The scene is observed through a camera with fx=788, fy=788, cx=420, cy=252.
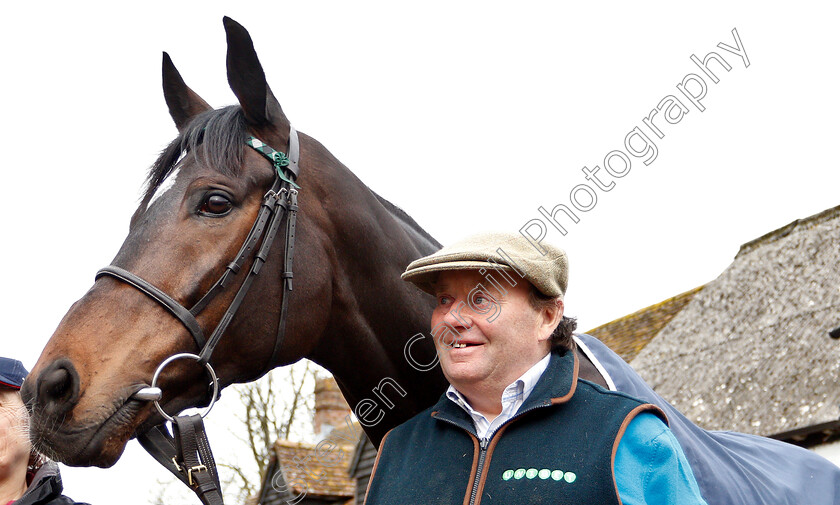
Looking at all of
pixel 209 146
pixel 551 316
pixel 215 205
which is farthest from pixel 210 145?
pixel 551 316

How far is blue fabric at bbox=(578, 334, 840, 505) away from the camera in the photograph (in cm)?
282

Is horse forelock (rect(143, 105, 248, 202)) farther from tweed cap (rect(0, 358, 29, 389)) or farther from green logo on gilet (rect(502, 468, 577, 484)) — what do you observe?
green logo on gilet (rect(502, 468, 577, 484))

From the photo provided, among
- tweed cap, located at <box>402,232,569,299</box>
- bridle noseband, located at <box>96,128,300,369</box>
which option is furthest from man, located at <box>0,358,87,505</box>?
tweed cap, located at <box>402,232,569,299</box>

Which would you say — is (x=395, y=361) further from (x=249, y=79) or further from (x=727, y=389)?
(x=727, y=389)

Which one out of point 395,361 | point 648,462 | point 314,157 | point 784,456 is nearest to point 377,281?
point 395,361

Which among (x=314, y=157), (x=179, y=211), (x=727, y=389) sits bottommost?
(x=727, y=389)

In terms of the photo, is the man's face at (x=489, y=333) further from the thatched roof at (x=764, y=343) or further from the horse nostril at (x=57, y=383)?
the thatched roof at (x=764, y=343)

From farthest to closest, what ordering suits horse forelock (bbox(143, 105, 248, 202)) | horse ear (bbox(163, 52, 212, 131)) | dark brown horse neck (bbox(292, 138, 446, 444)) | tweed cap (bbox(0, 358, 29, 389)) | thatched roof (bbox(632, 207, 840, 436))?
1. thatched roof (bbox(632, 207, 840, 436))
2. horse ear (bbox(163, 52, 212, 131))
3. tweed cap (bbox(0, 358, 29, 389))
4. dark brown horse neck (bbox(292, 138, 446, 444))
5. horse forelock (bbox(143, 105, 248, 202))

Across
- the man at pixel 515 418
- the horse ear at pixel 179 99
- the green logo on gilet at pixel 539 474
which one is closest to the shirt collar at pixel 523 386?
the man at pixel 515 418

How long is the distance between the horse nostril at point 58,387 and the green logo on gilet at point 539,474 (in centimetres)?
135

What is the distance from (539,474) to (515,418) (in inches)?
8.4

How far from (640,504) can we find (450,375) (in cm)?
73

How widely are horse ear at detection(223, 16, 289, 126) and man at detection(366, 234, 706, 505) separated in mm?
924

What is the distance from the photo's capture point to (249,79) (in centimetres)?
312
